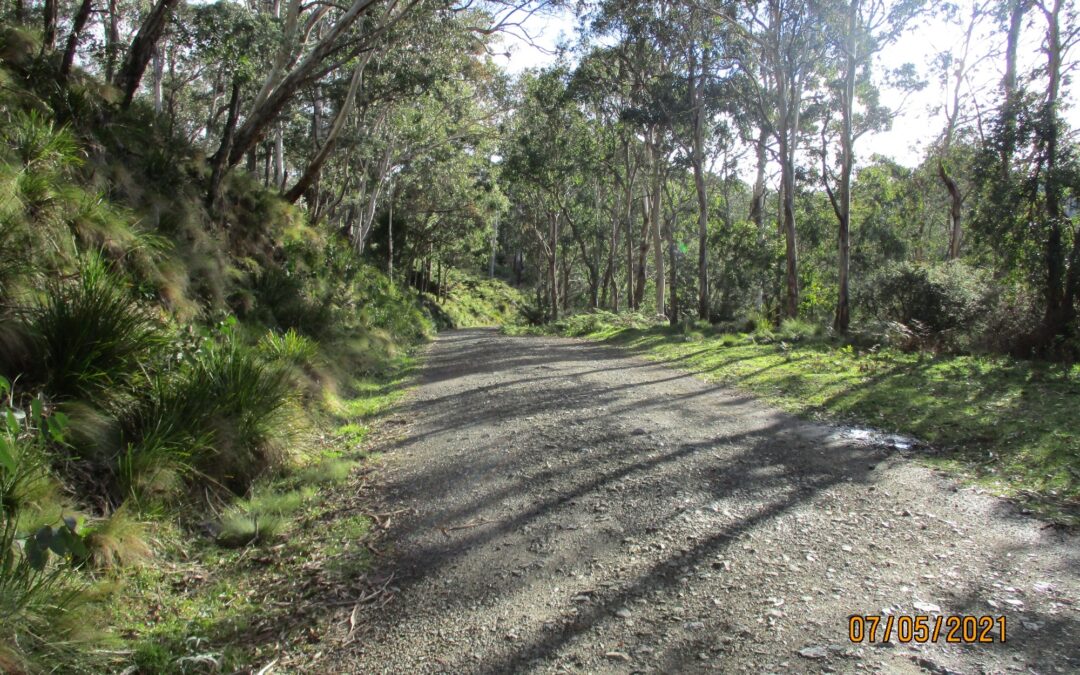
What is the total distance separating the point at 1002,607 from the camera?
2834 millimetres

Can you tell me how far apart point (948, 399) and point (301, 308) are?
32.7 feet

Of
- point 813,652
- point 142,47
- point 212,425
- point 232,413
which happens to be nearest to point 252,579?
point 212,425

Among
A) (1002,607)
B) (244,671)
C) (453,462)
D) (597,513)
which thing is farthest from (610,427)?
(244,671)

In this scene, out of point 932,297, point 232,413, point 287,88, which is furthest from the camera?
point 932,297

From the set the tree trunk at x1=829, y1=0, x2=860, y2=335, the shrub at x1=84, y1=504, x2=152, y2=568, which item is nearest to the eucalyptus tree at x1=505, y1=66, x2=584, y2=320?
the tree trunk at x1=829, y1=0, x2=860, y2=335

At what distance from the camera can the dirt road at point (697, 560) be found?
104 inches

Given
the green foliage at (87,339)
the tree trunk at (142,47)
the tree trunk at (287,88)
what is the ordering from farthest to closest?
the tree trunk at (287,88) → the tree trunk at (142,47) → the green foliage at (87,339)

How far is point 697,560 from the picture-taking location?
11.1 ft

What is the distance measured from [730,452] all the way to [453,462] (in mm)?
2480

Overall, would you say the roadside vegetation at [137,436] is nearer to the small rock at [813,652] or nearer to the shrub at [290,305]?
the shrub at [290,305]

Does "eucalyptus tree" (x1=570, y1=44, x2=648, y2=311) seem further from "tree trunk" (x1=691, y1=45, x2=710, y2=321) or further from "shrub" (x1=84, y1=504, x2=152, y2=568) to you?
"shrub" (x1=84, y1=504, x2=152, y2=568)

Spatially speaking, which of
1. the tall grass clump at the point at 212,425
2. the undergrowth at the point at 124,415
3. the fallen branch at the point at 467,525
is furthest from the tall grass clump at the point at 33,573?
the fallen branch at the point at 467,525

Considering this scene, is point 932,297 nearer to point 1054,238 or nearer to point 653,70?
point 1054,238

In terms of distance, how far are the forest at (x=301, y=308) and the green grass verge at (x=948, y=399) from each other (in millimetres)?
55
